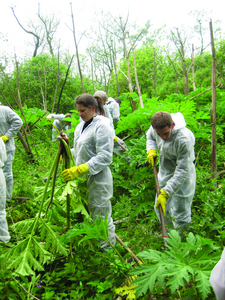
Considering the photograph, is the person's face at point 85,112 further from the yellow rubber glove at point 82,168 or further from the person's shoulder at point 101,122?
the yellow rubber glove at point 82,168

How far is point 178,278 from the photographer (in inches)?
53.4

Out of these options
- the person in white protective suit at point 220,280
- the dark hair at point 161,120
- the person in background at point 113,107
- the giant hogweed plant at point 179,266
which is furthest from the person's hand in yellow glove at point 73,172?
the person in background at point 113,107

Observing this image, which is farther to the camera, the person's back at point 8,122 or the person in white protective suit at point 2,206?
the person's back at point 8,122

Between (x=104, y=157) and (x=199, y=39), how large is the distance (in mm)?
21928

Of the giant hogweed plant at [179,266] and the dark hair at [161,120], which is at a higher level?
the dark hair at [161,120]

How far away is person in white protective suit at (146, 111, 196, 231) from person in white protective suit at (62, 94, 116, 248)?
0.58m

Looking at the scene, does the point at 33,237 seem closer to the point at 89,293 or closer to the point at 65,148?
the point at 89,293

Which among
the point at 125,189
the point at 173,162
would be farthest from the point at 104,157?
the point at 125,189

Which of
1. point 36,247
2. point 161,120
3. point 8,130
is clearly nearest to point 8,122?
point 8,130

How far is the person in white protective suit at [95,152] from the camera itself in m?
2.49

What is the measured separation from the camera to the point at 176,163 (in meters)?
2.82

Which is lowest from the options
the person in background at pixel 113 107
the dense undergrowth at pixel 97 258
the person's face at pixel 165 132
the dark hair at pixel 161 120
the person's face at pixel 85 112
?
the dense undergrowth at pixel 97 258

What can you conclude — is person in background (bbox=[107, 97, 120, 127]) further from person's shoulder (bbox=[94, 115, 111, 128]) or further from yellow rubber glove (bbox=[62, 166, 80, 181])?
yellow rubber glove (bbox=[62, 166, 80, 181])

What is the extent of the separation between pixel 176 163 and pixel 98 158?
3.38 feet
